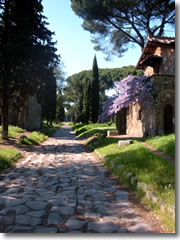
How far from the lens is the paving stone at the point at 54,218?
10.2 feet

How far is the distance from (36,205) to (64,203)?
0.47 meters

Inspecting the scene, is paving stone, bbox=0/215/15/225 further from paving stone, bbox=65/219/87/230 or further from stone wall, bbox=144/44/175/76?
stone wall, bbox=144/44/175/76

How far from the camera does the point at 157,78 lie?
11961 mm

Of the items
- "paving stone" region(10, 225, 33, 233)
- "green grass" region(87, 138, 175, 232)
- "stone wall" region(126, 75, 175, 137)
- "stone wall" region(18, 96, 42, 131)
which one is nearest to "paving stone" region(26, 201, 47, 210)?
"paving stone" region(10, 225, 33, 233)

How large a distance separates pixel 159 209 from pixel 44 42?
36.8 feet

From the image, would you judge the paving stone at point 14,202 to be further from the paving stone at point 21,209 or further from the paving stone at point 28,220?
the paving stone at point 28,220

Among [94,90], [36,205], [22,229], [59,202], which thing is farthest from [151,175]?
[94,90]

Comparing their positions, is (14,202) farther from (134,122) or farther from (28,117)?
(28,117)

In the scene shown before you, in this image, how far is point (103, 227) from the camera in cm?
300

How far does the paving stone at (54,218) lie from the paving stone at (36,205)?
37cm

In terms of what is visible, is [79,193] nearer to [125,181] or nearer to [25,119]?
[125,181]

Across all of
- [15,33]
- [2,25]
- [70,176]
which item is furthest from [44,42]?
[70,176]

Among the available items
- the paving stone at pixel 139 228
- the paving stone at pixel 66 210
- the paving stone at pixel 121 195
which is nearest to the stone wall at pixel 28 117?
the paving stone at pixel 121 195

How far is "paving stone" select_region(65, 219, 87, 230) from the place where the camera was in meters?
2.98
